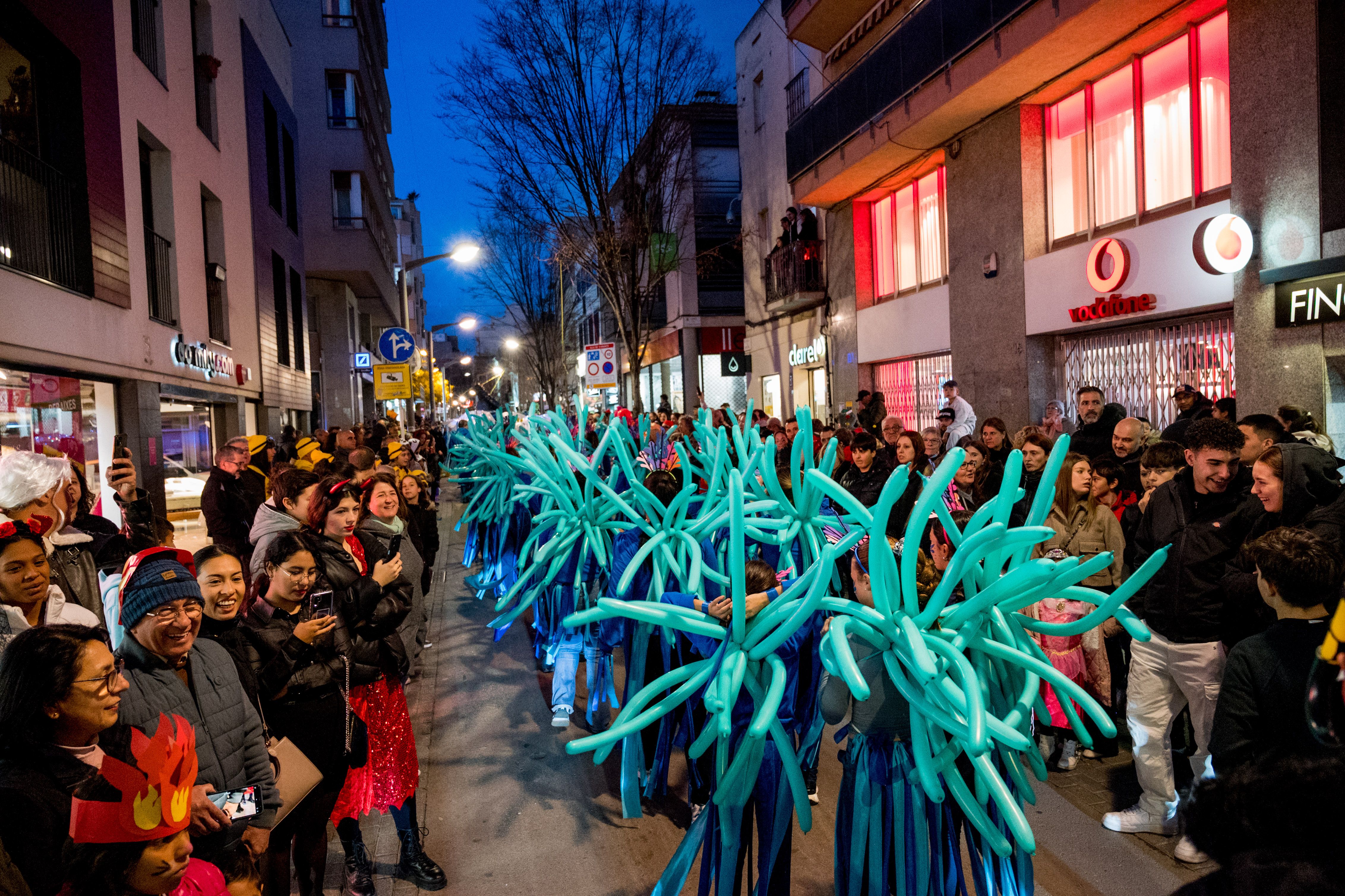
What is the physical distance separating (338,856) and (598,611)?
2638 millimetres

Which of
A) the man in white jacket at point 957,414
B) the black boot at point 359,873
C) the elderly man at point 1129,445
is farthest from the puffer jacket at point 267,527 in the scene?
the man in white jacket at point 957,414

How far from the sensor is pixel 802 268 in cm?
1816

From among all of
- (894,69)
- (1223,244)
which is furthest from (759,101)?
(1223,244)

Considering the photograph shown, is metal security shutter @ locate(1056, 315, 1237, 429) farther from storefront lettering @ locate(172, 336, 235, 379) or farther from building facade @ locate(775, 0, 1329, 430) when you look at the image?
storefront lettering @ locate(172, 336, 235, 379)

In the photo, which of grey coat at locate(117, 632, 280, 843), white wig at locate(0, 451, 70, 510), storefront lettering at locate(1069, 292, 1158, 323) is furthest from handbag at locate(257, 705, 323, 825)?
storefront lettering at locate(1069, 292, 1158, 323)

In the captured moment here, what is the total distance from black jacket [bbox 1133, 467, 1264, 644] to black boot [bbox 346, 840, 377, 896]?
3.63 metres

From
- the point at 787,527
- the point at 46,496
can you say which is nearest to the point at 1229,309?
the point at 787,527

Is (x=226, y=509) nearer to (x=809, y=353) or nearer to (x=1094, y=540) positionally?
(x=1094, y=540)

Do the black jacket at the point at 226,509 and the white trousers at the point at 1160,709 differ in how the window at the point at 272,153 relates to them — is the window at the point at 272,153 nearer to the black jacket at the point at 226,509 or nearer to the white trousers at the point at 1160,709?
the black jacket at the point at 226,509

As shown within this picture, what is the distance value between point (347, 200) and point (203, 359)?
43.7ft

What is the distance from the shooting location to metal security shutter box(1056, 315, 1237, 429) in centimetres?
897

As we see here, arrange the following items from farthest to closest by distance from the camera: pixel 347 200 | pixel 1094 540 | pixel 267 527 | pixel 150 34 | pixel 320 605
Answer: pixel 347 200
pixel 150 34
pixel 1094 540
pixel 267 527
pixel 320 605

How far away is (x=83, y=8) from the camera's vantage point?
8.06 meters

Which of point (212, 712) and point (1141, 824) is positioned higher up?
point (212, 712)
